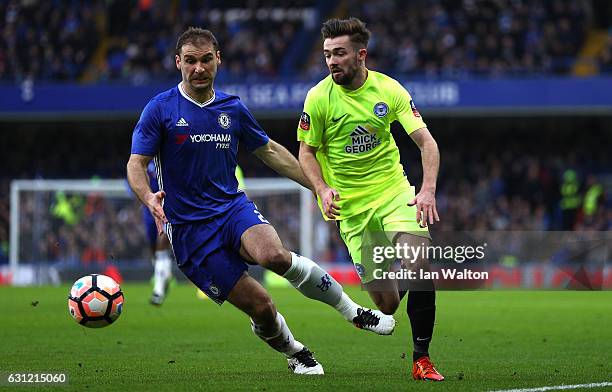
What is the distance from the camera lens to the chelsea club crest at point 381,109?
8008 mm

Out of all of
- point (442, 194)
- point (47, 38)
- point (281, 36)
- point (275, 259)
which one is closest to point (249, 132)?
point (275, 259)

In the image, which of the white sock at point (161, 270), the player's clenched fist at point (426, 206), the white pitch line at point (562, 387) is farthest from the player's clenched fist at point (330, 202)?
the white sock at point (161, 270)

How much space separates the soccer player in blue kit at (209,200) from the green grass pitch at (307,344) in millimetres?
554

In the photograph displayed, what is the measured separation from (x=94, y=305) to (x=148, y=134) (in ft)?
4.81

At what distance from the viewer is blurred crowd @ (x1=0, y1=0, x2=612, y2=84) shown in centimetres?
2800

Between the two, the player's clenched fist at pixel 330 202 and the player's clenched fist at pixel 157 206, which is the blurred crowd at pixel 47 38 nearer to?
the player's clenched fist at pixel 330 202

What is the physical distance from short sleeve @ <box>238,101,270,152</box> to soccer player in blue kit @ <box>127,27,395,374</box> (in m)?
0.08

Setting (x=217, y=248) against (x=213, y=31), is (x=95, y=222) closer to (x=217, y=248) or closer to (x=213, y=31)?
(x=213, y=31)

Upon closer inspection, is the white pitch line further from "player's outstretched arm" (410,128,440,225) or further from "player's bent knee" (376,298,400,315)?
"player's bent knee" (376,298,400,315)

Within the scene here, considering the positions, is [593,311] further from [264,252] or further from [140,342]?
[264,252]

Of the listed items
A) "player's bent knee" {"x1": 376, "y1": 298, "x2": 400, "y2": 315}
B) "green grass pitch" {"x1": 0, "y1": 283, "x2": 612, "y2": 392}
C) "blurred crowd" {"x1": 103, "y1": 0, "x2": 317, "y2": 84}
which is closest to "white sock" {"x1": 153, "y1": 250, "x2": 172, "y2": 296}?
"green grass pitch" {"x1": 0, "y1": 283, "x2": 612, "y2": 392}

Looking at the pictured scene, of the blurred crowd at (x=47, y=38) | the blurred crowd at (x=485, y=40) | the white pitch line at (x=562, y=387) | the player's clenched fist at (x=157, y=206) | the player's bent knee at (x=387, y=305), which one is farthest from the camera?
the blurred crowd at (x=47, y=38)

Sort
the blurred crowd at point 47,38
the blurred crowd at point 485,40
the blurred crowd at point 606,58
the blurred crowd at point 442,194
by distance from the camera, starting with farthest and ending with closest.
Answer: the blurred crowd at point 47,38 → the blurred crowd at point 485,40 → the blurred crowd at point 606,58 → the blurred crowd at point 442,194

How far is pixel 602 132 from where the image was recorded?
97.5ft
